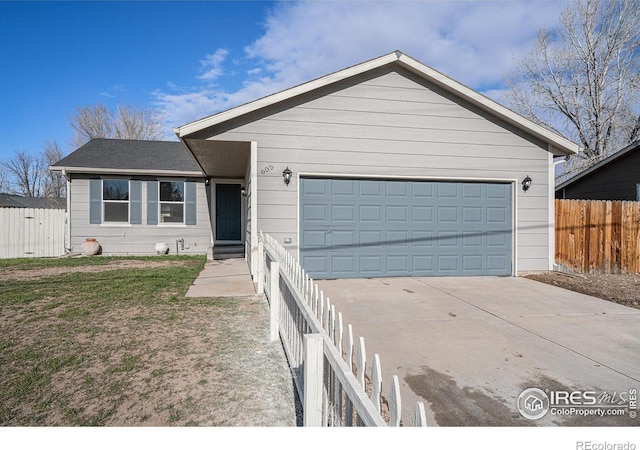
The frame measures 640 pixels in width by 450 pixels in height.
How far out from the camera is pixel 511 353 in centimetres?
358

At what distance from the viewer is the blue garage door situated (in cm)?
738

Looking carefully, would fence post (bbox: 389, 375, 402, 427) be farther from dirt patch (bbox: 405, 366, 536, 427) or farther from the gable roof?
the gable roof

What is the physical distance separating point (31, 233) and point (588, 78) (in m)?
26.0

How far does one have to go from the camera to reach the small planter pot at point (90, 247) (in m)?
11.6

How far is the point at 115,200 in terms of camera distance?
40.0ft

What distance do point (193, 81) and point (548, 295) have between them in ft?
40.5

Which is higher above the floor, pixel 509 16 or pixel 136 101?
pixel 136 101

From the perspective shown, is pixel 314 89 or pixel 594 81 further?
pixel 594 81

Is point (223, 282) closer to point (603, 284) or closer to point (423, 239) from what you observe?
point (423, 239)

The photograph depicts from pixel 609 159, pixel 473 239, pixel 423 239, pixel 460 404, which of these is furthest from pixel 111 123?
pixel 460 404

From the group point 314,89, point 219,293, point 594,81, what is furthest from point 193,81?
point 594,81

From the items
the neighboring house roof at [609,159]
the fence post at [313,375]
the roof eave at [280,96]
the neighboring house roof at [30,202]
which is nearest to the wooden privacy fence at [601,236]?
the neighboring house roof at [609,159]
